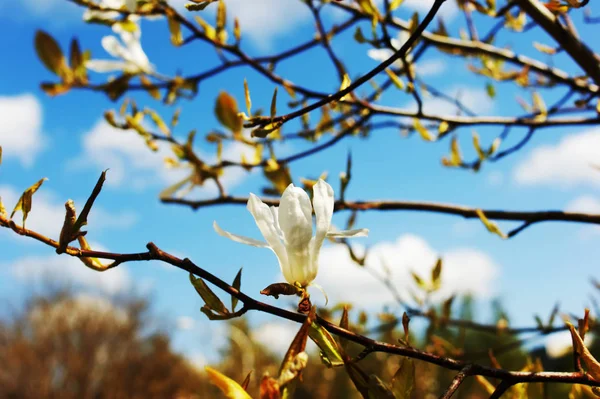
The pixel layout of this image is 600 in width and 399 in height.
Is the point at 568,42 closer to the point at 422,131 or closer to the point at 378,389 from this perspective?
the point at 422,131

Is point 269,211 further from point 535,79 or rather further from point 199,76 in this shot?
point 535,79

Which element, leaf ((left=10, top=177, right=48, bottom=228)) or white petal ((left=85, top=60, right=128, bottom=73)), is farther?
white petal ((left=85, top=60, right=128, bottom=73))

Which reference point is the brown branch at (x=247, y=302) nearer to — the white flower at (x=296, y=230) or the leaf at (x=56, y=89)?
the white flower at (x=296, y=230)

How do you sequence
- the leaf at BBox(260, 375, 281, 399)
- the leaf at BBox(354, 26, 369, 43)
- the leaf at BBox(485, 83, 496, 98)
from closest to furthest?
the leaf at BBox(260, 375, 281, 399) < the leaf at BBox(354, 26, 369, 43) < the leaf at BBox(485, 83, 496, 98)

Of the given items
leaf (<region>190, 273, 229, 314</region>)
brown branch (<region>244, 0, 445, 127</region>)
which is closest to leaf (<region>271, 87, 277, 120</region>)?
brown branch (<region>244, 0, 445, 127</region>)

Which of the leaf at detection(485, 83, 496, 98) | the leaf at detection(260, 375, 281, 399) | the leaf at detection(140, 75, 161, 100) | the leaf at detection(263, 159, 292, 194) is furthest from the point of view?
the leaf at detection(485, 83, 496, 98)

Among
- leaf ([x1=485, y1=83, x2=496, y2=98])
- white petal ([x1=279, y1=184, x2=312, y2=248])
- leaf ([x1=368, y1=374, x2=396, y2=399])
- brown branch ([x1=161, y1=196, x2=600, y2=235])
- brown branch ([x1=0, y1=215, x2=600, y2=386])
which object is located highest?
leaf ([x1=485, y1=83, x2=496, y2=98])

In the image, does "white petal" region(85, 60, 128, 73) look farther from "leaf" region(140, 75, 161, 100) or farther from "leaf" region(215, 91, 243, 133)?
"leaf" region(215, 91, 243, 133)

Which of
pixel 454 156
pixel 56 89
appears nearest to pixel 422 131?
pixel 454 156
